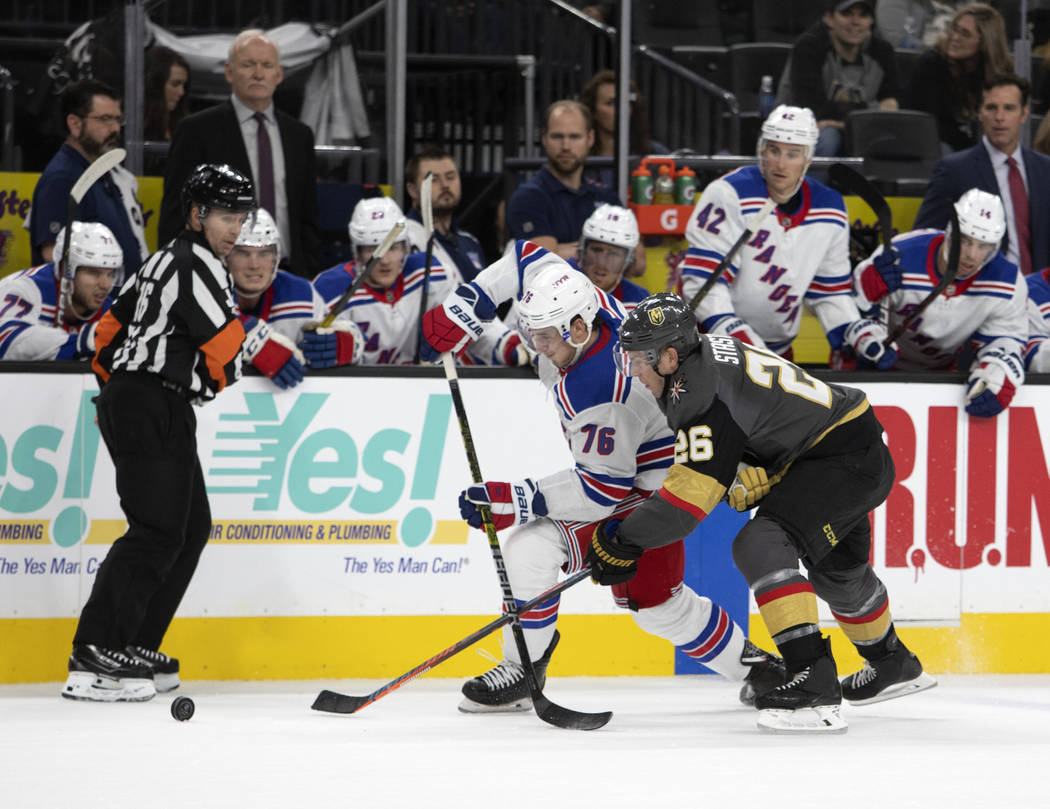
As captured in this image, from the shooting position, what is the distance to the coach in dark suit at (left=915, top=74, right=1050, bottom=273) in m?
5.82

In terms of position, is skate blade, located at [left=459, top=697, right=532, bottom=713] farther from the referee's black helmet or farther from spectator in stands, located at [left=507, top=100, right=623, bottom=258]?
spectator in stands, located at [left=507, top=100, right=623, bottom=258]

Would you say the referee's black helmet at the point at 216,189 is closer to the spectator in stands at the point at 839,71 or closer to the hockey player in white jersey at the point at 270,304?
the hockey player in white jersey at the point at 270,304

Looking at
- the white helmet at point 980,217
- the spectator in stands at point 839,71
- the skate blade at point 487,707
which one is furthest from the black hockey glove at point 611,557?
the spectator in stands at point 839,71

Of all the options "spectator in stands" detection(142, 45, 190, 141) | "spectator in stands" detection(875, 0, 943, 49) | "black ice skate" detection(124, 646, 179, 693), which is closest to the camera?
"black ice skate" detection(124, 646, 179, 693)

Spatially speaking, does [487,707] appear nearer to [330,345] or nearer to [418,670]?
[418,670]

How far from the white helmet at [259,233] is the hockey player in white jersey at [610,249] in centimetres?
97

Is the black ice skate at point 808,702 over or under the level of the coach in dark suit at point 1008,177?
under

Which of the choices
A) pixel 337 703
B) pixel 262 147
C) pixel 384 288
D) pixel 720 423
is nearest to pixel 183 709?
pixel 337 703

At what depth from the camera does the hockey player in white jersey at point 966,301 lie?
16.6 feet

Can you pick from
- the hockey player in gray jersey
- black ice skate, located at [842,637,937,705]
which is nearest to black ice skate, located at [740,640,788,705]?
black ice skate, located at [842,637,937,705]

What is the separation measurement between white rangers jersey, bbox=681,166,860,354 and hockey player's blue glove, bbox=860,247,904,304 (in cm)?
12

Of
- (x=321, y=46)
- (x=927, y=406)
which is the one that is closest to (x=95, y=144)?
(x=321, y=46)

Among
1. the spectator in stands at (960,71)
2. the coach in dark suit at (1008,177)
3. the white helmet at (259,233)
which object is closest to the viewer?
the white helmet at (259,233)

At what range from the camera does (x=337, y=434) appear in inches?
190
